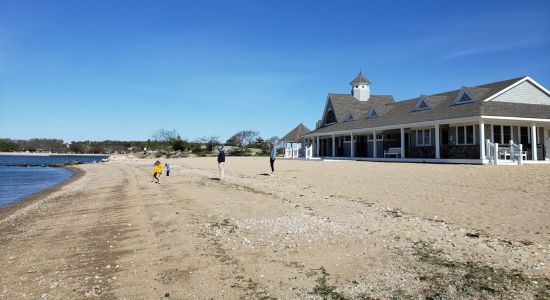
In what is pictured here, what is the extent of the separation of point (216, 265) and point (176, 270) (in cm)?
57

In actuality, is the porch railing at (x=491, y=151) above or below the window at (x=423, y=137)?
below

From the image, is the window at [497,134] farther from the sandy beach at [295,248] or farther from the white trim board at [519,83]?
the sandy beach at [295,248]

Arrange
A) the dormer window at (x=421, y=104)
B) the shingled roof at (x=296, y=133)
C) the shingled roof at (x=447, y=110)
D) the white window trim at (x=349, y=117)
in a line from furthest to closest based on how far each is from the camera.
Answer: the shingled roof at (x=296, y=133) → the white window trim at (x=349, y=117) → the dormer window at (x=421, y=104) → the shingled roof at (x=447, y=110)

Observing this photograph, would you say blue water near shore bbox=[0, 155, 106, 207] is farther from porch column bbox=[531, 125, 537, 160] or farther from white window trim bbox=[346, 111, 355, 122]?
porch column bbox=[531, 125, 537, 160]

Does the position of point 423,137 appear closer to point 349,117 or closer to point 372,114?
point 372,114

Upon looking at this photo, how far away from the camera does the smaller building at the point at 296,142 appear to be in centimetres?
4837

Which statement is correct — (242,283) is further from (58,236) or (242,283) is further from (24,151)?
(24,151)

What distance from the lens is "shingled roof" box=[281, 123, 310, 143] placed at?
2058 inches

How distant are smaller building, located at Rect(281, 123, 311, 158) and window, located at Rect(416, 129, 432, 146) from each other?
18.7 meters

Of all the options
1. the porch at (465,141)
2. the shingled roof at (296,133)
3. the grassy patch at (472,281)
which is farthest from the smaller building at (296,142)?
the grassy patch at (472,281)

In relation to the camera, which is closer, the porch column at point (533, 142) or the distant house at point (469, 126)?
the distant house at point (469, 126)

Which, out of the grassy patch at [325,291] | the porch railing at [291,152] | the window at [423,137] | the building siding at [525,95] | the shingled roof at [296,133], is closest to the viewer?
the grassy patch at [325,291]

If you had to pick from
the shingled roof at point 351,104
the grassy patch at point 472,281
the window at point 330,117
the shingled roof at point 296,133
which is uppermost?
the shingled roof at point 351,104

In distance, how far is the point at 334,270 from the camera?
218 inches
